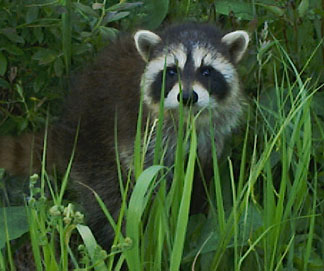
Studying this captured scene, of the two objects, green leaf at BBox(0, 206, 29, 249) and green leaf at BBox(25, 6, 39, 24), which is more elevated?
green leaf at BBox(25, 6, 39, 24)

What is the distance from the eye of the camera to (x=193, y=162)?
2.63 m

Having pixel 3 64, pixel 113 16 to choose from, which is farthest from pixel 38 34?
pixel 113 16

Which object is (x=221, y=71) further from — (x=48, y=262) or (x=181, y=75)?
(x=48, y=262)

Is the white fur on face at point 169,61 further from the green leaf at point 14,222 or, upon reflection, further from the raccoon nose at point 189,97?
the green leaf at point 14,222

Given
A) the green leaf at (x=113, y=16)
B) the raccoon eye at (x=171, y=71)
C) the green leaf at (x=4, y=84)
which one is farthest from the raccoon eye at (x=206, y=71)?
the green leaf at (x=4, y=84)

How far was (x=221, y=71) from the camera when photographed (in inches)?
144

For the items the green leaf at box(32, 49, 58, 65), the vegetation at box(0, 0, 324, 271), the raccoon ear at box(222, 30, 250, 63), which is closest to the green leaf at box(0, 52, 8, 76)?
the vegetation at box(0, 0, 324, 271)

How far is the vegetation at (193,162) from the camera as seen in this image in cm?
261

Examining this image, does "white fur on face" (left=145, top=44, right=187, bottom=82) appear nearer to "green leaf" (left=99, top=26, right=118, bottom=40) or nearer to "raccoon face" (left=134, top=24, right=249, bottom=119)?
"raccoon face" (left=134, top=24, right=249, bottom=119)

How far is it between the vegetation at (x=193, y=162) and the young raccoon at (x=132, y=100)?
0.11m

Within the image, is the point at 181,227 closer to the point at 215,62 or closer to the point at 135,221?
the point at 135,221

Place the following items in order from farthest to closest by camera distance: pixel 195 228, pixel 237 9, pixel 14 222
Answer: pixel 237 9 → pixel 195 228 → pixel 14 222

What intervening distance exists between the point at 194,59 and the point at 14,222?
1.06 meters

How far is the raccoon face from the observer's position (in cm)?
355
